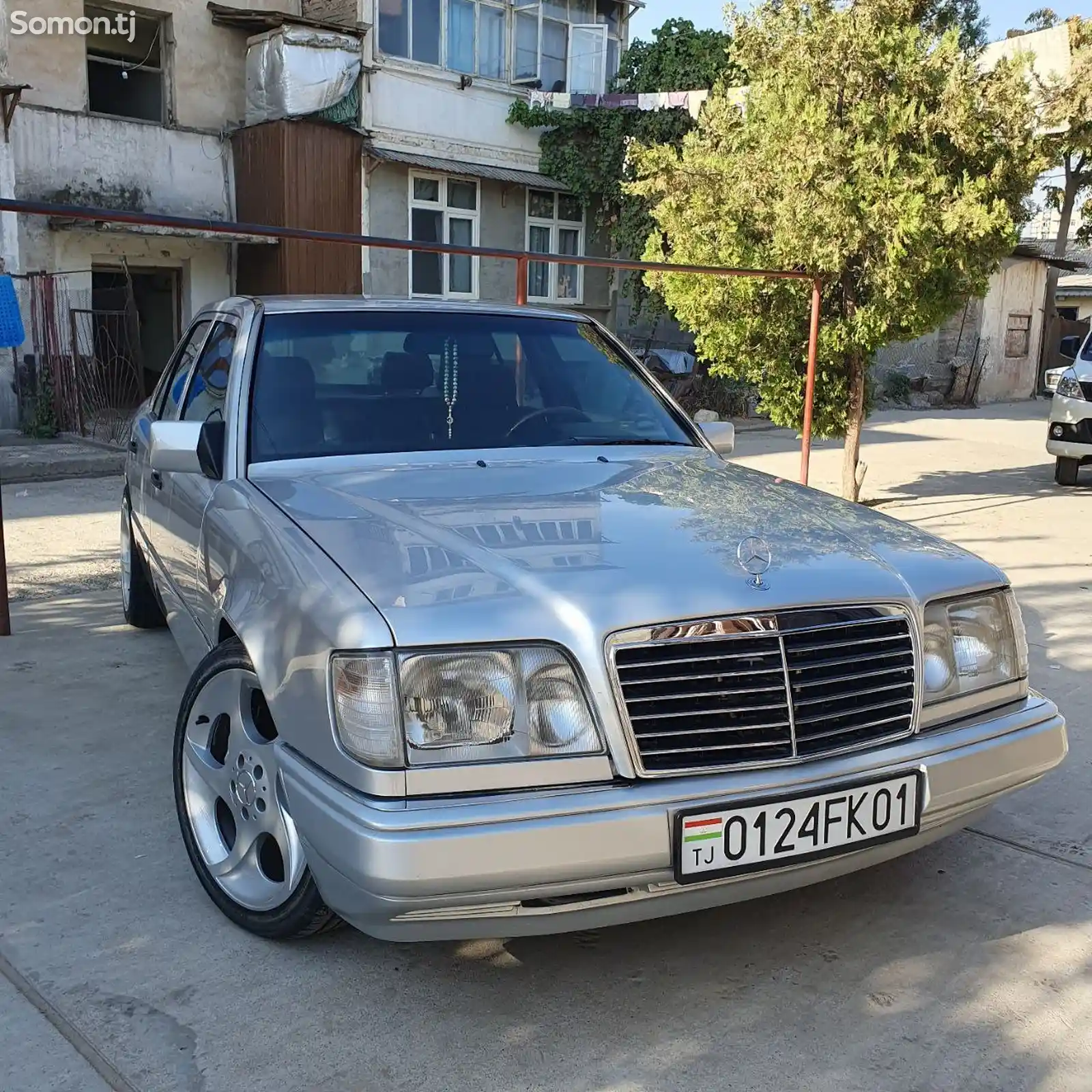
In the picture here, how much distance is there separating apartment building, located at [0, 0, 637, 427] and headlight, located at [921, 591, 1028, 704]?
11919mm

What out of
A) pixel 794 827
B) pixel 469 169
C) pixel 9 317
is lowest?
pixel 794 827

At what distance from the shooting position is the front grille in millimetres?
2379

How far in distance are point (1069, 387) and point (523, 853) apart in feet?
35.6

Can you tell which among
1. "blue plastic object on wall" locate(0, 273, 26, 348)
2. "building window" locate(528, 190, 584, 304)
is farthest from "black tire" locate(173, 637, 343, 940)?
"building window" locate(528, 190, 584, 304)

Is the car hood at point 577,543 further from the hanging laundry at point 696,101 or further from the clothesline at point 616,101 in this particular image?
the clothesline at point 616,101

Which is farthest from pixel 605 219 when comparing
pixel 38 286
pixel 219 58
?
pixel 38 286

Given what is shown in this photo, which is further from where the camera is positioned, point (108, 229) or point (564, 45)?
point (564, 45)

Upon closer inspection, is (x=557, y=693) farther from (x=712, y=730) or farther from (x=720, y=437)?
(x=720, y=437)

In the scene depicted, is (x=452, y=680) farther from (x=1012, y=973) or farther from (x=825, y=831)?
(x=1012, y=973)

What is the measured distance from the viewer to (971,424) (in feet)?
62.5

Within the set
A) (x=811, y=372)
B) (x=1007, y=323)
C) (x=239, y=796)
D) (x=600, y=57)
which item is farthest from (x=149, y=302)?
(x=1007, y=323)

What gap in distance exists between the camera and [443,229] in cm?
1859

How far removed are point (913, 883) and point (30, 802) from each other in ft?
8.91

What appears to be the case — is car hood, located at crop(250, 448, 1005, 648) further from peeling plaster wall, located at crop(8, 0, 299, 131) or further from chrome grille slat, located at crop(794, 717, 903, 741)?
peeling plaster wall, located at crop(8, 0, 299, 131)
